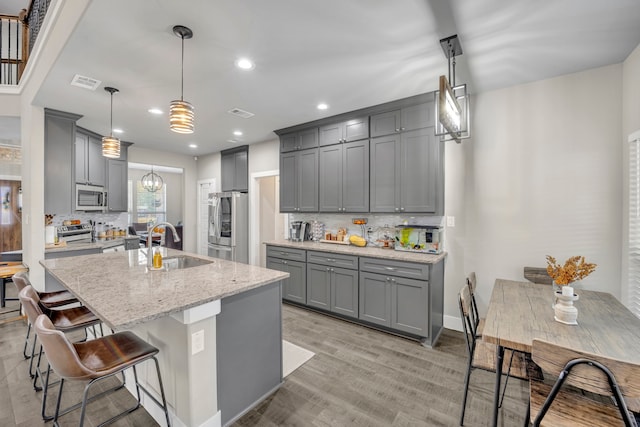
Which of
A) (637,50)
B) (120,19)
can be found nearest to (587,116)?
(637,50)

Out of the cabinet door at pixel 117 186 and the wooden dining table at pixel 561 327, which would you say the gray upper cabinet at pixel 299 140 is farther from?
the cabinet door at pixel 117 186

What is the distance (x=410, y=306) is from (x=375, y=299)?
417 mm

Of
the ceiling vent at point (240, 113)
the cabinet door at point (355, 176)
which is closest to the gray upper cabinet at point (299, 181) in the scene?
the cabinet door at point (355, 176)

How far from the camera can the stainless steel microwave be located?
4.50 meters

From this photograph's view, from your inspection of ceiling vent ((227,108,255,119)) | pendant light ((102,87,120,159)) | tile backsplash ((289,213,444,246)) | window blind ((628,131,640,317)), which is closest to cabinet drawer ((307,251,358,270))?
tile backsplash ((289,213,444,246))

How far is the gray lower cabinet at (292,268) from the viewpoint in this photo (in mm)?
3982

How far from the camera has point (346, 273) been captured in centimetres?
354

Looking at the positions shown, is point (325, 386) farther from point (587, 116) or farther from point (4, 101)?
point (4, 101)

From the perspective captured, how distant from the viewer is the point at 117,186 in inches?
212

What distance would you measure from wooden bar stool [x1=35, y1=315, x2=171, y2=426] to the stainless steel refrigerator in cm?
348

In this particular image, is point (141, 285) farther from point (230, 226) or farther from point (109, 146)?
point (230, 226)

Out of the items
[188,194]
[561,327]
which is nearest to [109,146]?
[188,194]

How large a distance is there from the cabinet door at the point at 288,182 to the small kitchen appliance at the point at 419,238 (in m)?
1.79

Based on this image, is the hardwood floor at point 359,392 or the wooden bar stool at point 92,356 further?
the hardwood floor at point 359,392
